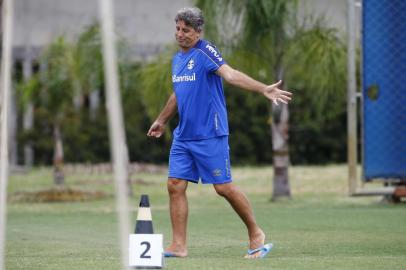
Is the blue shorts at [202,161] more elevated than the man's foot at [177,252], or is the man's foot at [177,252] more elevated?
the blue shorts at [202,161]

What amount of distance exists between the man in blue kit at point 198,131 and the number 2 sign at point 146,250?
1431 mm

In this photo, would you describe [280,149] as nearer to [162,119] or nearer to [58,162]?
[58,162]

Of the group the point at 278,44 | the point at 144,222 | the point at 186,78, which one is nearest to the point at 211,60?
the point at 186,78

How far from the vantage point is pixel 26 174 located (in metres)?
25.4

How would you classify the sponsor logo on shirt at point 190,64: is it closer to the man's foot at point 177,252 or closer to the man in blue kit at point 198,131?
the man in blue kit at point 198,131

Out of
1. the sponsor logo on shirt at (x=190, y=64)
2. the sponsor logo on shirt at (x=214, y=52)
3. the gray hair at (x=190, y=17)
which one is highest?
the gray hair at (x=190, y=17)

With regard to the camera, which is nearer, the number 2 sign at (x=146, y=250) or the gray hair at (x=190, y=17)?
the number 2 sign at (x=146, y=250)

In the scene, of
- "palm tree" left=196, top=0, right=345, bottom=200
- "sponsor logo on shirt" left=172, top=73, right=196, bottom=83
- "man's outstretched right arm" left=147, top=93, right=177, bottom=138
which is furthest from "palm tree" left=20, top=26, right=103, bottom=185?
"sponsor logo on shirt" left=172, top=73, right=196, bottom=83

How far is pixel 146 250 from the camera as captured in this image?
318 inches

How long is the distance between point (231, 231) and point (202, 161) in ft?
9.93

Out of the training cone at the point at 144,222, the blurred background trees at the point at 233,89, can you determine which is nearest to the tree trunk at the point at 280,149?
the blurred background trees at the point at 233,89

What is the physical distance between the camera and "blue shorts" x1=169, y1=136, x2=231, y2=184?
9.57 metres

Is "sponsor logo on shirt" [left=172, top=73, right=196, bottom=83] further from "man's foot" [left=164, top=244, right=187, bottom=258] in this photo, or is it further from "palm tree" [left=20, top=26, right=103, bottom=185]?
"palm tree" [left=20, top=26, right=103, bottom=185]

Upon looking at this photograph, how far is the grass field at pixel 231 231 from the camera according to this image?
8992 millimetres
